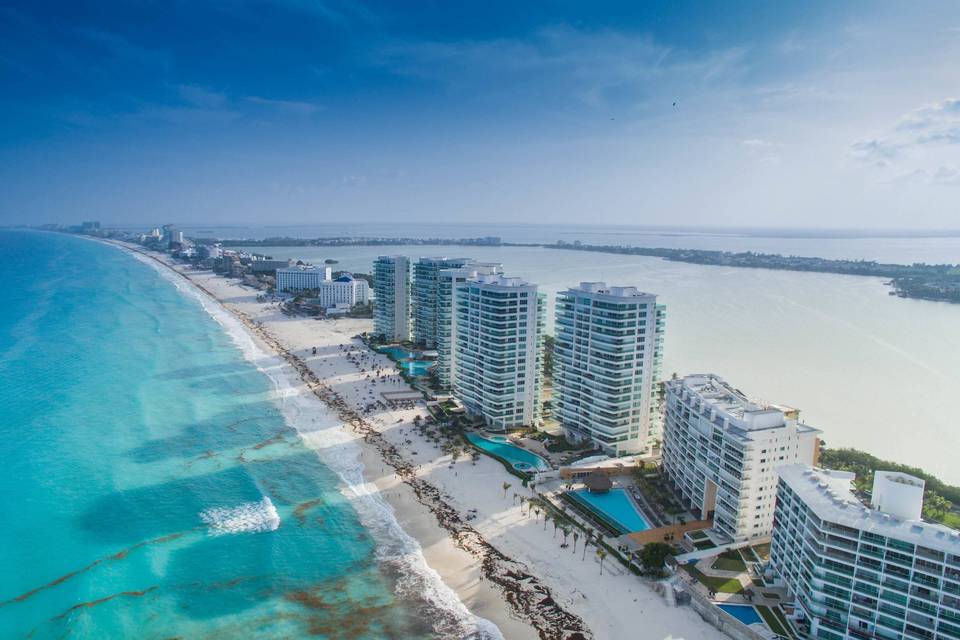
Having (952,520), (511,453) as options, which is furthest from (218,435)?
(952,520)

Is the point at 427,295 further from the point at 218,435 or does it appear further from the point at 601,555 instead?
the point at 601,555

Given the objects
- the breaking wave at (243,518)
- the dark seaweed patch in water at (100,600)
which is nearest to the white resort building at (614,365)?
the breaking wave at (243,518)

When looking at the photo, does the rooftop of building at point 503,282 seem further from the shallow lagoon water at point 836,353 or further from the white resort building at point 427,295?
the shallow lagoon water at point 836,353

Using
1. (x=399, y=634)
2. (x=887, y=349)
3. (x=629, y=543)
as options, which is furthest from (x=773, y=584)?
(x=887, y=349)

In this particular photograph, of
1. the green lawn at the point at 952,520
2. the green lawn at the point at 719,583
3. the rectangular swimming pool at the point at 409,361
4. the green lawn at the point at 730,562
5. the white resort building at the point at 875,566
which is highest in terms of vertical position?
the white resort building at the point at 875,566

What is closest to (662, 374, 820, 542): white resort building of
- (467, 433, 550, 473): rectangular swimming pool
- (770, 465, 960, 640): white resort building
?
(770, 465, 960, 640): white resort building

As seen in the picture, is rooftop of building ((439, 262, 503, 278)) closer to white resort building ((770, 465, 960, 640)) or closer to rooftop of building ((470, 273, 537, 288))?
rooftop of building ((470, 273, 537, 288))
